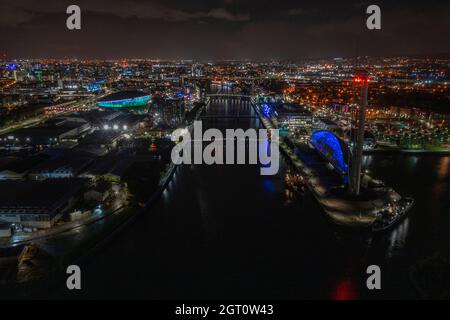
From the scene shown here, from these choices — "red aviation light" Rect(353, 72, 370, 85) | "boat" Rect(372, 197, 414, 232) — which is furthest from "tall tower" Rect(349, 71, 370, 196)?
"boat" Rect(372, 197, 414, 232)

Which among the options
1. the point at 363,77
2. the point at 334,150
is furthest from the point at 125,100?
the point at 363,77

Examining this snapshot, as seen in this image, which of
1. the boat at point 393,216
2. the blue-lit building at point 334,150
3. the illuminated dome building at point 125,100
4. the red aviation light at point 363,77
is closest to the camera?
the boat at point 393,216

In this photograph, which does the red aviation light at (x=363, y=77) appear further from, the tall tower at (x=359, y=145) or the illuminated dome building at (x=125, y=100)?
the illuminated dome building at (x=125, y=100)

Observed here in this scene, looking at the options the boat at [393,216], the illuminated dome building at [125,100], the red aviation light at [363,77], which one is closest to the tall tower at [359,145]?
the red aviation light at [363,77]

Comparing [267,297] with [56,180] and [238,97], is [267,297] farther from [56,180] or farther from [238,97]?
[238,97]

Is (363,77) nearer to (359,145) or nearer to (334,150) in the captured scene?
(359,145)

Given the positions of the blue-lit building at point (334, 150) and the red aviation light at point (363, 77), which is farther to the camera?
the blue-lit building at point (334, 150)
